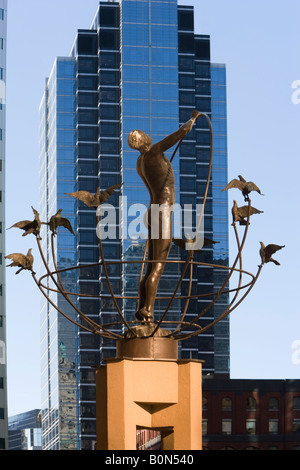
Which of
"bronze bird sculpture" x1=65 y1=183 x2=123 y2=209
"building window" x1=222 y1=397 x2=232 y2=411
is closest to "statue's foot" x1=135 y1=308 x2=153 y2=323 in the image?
"bronze bird sculpture" x1=65 y1=183 x2=123 y2=209

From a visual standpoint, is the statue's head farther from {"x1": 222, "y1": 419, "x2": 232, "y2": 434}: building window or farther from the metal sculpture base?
{"x1": 222, "y1": 419, "x2": 232, "y2": 434}: building window

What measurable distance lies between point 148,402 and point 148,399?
0.04 metres

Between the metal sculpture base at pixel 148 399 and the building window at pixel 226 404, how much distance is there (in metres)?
143

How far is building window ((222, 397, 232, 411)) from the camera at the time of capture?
160 metres

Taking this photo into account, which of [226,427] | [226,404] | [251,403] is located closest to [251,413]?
[251,403]

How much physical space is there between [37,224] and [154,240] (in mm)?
1707

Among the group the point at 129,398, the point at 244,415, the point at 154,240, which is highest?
the point at 154,240

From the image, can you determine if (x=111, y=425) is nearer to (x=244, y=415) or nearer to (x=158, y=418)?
(x=158, y=418)

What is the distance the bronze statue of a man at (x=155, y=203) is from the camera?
1861 centimetres

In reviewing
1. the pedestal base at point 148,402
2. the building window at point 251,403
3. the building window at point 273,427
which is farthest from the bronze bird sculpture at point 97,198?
the building window at point 273,427

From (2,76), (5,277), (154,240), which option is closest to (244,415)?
(5,277)
